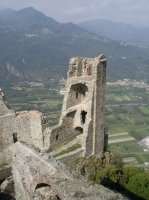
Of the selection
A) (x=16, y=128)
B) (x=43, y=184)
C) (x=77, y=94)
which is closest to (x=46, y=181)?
(x=43, y=184)

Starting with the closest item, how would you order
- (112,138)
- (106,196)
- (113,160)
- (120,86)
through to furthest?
1. (106,196)
2. (113,160)
3. (112,138)
4. (120,86)

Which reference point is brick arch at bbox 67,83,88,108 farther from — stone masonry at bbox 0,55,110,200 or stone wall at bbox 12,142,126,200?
stone wall at bbox 12,142,126,200

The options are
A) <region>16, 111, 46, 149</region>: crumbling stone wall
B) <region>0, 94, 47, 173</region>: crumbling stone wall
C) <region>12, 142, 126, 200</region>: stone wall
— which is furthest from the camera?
<region>16, 111, 46, 149</region>: crumbling stone wall

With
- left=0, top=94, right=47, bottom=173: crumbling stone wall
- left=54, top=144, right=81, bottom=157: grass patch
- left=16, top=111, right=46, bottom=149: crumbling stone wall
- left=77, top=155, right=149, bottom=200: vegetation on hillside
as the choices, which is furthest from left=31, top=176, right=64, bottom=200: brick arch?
left=16, top=111, right=46, bottom=149: crumbling stone wall

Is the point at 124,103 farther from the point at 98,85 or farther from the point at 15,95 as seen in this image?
the point at 98,85

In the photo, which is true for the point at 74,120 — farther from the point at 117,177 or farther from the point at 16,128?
the point at 117,177

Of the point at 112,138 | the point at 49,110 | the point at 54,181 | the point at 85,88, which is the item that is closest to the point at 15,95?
the point at 49,110

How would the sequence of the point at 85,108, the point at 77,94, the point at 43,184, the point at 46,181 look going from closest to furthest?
the point at 46,181 < the point at 43,184 < the point at 85,108 < the point at 77,94

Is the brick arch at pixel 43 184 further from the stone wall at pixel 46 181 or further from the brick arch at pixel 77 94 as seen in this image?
the brick arch at pixel 77 94
